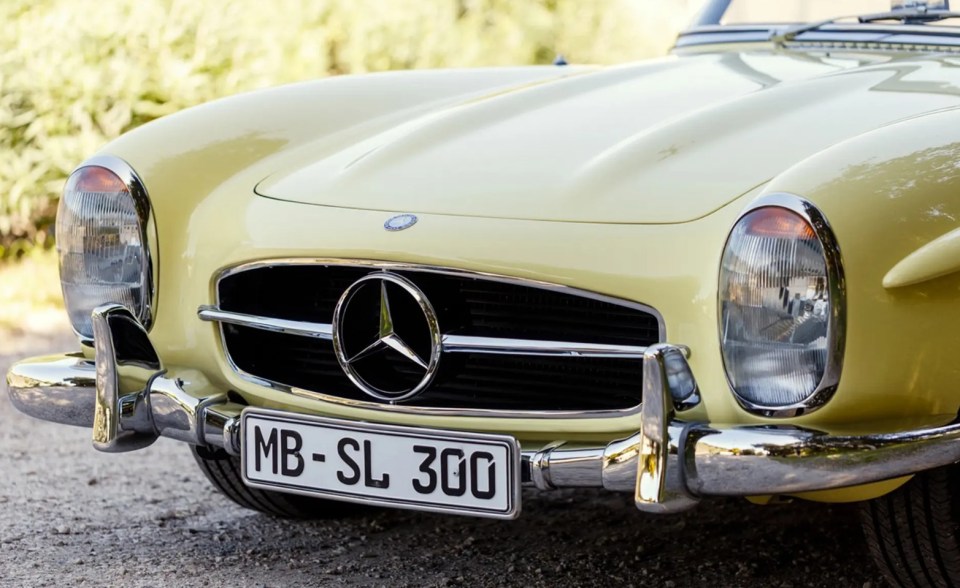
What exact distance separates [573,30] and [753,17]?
7.33 m

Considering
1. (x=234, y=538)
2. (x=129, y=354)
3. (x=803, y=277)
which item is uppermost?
(x=803, y=277)

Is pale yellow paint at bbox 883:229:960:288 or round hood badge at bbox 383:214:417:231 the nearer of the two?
pale yellow paint at bbox 883:229:960:288

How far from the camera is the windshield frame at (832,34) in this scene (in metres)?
3.32

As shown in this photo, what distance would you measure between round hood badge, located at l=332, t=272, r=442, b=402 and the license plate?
12cm

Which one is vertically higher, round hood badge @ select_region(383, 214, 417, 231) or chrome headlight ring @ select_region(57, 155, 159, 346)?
round hood badge @ select_region(383, 214, 417, 231)

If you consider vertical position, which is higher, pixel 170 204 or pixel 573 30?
pixel 170 204

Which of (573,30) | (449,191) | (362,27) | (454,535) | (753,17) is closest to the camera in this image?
(449,191)

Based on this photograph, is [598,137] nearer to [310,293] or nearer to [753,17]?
[310,293]

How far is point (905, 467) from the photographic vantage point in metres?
2.15

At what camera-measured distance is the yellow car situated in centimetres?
217

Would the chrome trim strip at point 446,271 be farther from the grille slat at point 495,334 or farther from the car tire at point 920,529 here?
the car tire at point 920,529

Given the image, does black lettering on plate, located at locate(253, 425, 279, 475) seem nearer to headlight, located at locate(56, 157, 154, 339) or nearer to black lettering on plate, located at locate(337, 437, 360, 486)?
black lettering on plate, located at locate(337, 437, 360, 486)

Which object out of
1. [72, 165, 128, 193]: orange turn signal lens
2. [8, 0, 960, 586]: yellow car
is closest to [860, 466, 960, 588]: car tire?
[8, 0, 960, 586]: yellow car

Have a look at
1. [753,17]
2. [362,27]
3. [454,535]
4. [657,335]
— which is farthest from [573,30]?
[657,335]
